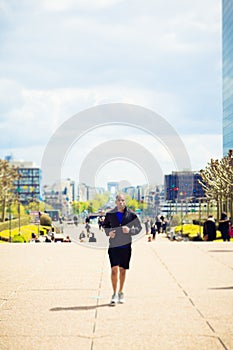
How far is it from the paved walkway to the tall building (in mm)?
85354

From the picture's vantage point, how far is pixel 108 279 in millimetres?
13984

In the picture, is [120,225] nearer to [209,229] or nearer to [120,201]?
[120,201]

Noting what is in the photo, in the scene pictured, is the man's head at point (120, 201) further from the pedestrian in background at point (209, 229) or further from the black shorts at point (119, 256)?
the pedestrian in background at point (209, 229)

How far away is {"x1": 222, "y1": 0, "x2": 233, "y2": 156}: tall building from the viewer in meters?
101

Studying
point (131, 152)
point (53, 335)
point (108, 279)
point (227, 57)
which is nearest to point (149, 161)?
point (131, 152)

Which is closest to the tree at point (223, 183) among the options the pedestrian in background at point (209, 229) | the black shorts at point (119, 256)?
the pedestrian in background at point (209, 229)

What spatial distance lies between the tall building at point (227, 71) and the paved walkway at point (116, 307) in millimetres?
85354

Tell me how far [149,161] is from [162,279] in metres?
15.7

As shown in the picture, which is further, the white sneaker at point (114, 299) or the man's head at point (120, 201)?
the man's head at point (120, 201)

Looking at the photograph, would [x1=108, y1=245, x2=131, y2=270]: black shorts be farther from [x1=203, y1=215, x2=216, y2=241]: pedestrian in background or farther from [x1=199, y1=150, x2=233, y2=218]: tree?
[x1=199, y1=150, x2=233, y2=218]: tree

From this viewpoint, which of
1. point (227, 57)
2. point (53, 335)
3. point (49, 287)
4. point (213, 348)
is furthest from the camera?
point (227, 57)

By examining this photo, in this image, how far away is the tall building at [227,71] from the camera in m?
101

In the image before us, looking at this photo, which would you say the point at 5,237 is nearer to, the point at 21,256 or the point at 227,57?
the point at 21,256

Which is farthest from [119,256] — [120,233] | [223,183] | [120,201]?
[223,183]
